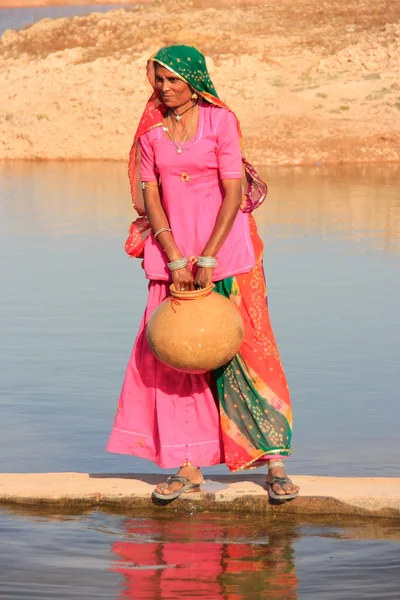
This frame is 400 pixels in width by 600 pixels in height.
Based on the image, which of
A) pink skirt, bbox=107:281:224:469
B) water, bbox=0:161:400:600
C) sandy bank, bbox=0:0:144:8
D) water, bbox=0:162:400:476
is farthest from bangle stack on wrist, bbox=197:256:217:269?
sandy bank, bbox=0:0:144:8

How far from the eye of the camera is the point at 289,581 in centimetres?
420

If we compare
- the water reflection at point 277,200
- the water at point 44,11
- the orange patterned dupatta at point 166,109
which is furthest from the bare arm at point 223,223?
the water at point 44,11

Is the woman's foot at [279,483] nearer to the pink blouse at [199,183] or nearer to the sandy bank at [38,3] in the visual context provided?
the pink blouse at [199,183]

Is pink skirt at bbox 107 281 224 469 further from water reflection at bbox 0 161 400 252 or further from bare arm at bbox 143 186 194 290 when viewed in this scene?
water reflection at bbox 0 161 400 252

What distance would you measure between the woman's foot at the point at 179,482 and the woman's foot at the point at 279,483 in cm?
25

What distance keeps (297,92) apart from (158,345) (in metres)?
16.4

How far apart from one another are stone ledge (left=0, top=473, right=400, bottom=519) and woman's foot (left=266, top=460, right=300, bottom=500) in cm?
5

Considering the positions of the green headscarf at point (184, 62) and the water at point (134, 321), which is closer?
the green headscarf at point (184, 62)

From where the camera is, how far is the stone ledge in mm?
4699

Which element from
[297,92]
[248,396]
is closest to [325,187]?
[297,92]

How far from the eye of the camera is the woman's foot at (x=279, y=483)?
4699mm

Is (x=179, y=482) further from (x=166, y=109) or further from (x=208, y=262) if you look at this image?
(x=166, y=109)

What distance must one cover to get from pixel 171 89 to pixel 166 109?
0.14m

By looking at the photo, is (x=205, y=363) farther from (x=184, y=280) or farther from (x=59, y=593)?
(x=59, y=593)
